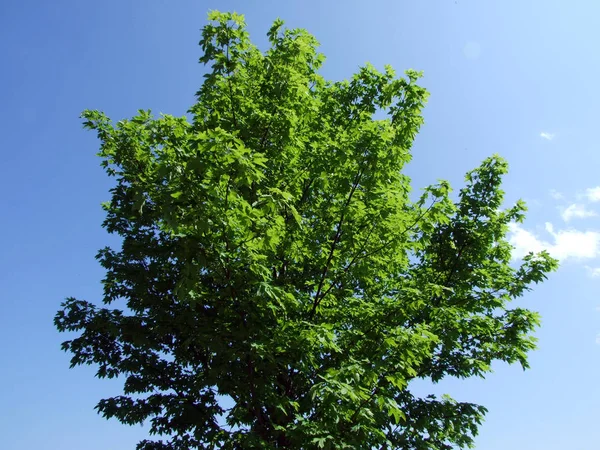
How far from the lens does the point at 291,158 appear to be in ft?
29.9

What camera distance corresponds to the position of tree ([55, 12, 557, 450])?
259 inches

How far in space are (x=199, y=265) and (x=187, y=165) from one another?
4.95 feet

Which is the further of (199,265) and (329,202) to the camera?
(329,202)

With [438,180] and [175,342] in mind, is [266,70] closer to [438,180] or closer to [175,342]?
[438,180]

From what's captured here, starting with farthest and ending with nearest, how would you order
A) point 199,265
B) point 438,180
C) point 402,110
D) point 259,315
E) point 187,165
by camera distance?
1. point 402,110
2. point 438,180
3. point 259,315
4. point 199,265
5. point 187,165

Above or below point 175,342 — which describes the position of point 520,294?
above

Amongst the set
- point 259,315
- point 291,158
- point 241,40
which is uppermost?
point 241,40

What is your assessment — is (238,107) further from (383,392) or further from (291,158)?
(383,392)

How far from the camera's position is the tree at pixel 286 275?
6586mm

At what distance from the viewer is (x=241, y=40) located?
8.76m

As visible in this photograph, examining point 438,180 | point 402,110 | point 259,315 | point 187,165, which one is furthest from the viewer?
point 402,110

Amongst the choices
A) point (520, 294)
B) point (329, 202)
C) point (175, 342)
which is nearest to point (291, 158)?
point (329, 202)

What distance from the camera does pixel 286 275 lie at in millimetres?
9422

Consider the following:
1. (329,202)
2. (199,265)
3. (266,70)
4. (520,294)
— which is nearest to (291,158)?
(329,202)
